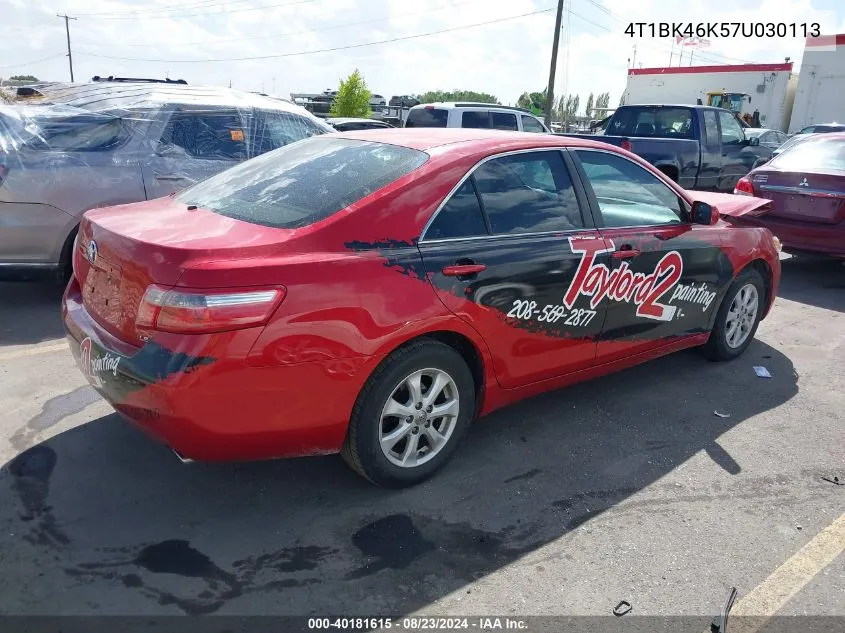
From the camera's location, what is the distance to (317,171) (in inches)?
135

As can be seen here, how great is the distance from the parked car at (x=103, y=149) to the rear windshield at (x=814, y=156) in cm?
546

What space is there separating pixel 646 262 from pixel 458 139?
1339 millimetres

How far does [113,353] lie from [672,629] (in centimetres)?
238

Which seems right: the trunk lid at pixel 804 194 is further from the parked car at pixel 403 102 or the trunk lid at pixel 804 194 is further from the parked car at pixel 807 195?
the parked car at pixel 403 102

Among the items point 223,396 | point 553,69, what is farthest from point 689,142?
point 553,69

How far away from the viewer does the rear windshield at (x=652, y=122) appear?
38.7 feet

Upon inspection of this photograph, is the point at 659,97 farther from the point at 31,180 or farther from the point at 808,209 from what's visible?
the point at 31,180

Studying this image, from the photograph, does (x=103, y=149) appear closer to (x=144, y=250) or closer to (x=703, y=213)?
(x=144, y=250)

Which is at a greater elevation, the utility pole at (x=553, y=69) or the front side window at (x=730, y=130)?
the utility pole at (x=553, y=69)

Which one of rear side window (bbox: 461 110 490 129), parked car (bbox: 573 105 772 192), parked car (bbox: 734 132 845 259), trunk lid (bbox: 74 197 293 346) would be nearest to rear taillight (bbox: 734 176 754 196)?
parked car (bbox: 734 132 845 259)

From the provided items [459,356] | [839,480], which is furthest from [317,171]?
[839,480]

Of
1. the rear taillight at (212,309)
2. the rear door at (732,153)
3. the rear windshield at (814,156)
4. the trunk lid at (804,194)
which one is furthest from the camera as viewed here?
the rear door at (732,153)

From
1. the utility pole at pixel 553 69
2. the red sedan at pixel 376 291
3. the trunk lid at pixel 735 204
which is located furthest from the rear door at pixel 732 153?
the utility pole at pixel 553 69

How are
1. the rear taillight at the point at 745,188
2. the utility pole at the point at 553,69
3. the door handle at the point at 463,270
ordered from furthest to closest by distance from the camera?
the utility pole at the point at 553,69 < the rear taillight at the point at 745,188 < the door handle at the point at 463,270
